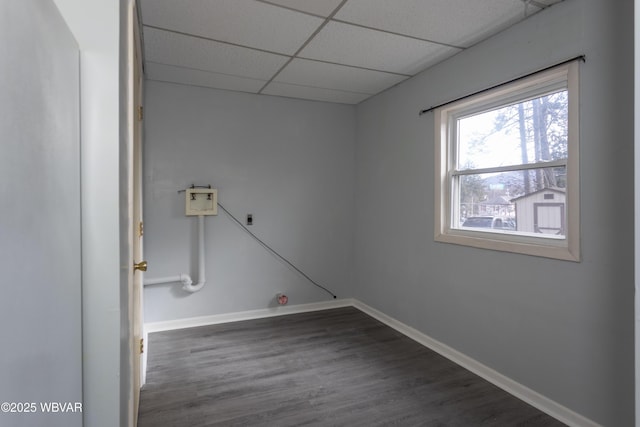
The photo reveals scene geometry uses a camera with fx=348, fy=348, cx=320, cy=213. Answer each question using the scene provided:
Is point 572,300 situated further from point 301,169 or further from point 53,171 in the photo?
point 301,169

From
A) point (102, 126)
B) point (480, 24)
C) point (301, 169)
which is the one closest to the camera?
point (102, 126)

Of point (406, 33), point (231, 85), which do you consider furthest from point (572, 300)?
point (231, 85)

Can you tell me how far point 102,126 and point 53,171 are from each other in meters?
0.28

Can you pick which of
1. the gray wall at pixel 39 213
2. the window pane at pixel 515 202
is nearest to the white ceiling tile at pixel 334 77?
the window pane at pixel 515 202

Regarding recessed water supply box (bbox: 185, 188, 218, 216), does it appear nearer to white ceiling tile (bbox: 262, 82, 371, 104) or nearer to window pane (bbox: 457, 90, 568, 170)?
white ceiling tile (bbox: 262, 82, 371, 104)

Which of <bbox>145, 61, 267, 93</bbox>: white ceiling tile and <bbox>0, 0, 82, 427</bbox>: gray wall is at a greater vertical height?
<bbox>145, 61, 267, 93</bbox>: white ceiling tile

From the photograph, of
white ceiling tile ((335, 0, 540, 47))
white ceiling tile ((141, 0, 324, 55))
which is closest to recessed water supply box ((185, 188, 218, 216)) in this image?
white ceiling tile ((141, 0, 324, 55))

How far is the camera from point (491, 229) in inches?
102

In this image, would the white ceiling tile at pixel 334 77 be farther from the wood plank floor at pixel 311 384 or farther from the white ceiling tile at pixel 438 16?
the wood plank floor at pixel 311 384

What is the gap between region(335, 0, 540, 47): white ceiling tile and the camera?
80.6 inches

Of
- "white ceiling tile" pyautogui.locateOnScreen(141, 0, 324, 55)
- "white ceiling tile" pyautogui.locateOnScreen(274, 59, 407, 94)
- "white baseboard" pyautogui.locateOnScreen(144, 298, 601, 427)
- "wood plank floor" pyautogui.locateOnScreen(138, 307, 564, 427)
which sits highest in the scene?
"white ceiling tile" pyautogui.locateOnScreen(274, 59, 407, 94)

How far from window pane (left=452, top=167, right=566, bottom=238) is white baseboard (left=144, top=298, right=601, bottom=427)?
1.01 meters

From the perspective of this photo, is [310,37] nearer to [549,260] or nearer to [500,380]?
[549,260]

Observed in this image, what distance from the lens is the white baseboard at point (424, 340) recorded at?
206 cm
